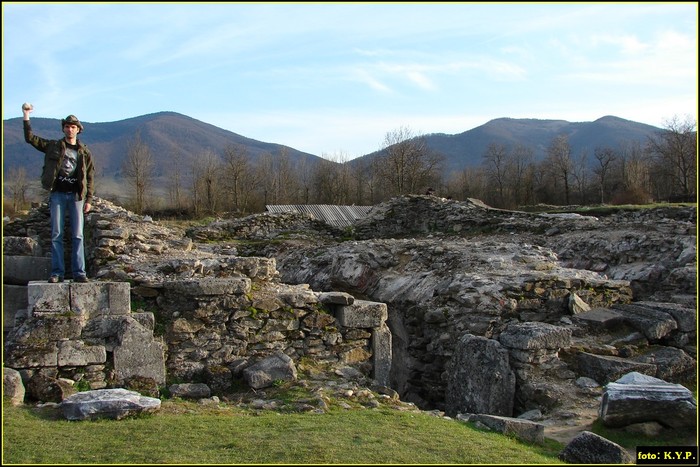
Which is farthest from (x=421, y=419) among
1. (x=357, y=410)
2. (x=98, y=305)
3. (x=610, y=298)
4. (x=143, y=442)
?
(x=610, y=298)

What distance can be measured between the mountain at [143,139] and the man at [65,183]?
10012cm

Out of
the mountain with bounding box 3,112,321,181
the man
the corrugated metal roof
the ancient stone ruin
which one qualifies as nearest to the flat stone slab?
the ancient stone ruin

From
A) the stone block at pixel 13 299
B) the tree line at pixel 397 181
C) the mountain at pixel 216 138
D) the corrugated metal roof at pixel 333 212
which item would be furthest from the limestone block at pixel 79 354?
the mountain at pixel 216 138

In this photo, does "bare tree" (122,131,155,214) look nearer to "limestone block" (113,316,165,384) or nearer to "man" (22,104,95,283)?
"man" (22,104,95,283)

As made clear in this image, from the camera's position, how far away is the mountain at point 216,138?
131375mm

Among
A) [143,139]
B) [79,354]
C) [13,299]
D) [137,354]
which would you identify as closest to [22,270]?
[13,299]

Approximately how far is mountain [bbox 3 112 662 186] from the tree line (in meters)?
69.0

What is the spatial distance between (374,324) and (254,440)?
3.47 m

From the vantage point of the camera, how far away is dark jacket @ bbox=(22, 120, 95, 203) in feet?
22.8

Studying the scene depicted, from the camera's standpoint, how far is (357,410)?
19.8ft

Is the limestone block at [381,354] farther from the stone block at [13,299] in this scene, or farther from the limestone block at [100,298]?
the stone block at [13,299]

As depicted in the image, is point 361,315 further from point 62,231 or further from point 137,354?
point 62,231

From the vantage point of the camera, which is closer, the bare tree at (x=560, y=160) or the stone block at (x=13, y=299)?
the stone block at (x=13, y=299)

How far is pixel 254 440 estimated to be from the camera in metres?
4.87
